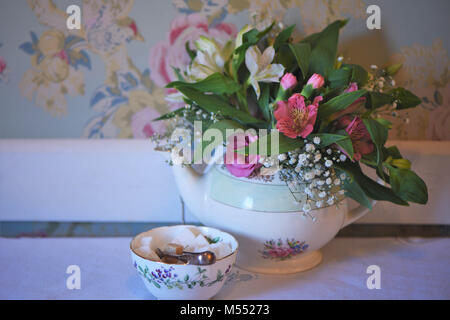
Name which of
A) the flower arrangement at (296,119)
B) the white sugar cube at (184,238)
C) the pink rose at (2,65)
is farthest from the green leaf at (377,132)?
the pink rose at (2,65)

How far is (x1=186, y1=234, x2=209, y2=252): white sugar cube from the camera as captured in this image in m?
0.69

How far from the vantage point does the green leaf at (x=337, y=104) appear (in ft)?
2.02

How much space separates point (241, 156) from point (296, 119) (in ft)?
0.33

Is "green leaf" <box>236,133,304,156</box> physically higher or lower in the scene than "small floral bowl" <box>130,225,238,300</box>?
higher

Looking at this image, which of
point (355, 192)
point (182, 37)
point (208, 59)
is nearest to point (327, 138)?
point (355, 192)

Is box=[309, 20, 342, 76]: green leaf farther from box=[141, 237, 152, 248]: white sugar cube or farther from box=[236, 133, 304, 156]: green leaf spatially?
box=[141, 237, 152, 248]: white sugar cube

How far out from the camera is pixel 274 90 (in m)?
0.72

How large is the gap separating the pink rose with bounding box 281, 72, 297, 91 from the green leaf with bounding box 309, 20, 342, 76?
8 cm

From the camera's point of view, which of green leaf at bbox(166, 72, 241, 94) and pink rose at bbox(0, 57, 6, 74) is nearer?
green leaf at bbox(166, 72, 241, 94)

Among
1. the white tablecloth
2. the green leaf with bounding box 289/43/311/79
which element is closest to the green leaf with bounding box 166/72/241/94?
the green leaf with bounding box 289/43/311/79

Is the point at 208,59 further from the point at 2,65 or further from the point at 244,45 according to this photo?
the point at 2,65

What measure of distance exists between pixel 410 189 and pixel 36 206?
750mm

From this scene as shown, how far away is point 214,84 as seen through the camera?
67 centimetres

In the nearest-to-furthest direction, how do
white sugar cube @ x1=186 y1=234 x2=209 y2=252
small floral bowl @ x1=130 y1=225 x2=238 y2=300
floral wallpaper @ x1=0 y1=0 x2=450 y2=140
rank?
small floral bowl @ x1=130 y1=225 x2=238 y2=300 < white sugar cube @ x1=186 y1=234 x2=209 y2=252 < floral wallpaper @ x1=0 y1=0 x2=450 y2=140
